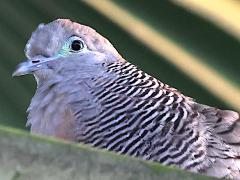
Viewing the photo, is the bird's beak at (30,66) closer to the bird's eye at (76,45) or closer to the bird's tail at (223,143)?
the bird's eye at (76,45)

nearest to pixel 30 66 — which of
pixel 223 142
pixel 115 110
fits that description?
pixel 115 110

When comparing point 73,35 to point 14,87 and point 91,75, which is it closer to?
point 91,75

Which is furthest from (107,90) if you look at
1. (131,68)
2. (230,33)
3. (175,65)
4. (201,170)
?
(230,33)

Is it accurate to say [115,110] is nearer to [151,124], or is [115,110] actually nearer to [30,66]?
[151,124]

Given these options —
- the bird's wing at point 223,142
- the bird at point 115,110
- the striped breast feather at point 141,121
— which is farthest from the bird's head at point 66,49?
the bird's wing at point 223,142

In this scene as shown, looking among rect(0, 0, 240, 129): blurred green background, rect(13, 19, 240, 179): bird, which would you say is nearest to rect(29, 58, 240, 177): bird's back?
rect(13, 19, 240, 179): bird

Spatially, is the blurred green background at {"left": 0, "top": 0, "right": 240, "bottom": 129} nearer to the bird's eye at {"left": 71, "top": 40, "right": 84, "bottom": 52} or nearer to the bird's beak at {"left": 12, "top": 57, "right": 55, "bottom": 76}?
the bird's beak at {"left": 12, "top": 57, "right": 55, "bottom": 76}

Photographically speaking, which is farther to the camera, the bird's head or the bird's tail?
the bird's head
